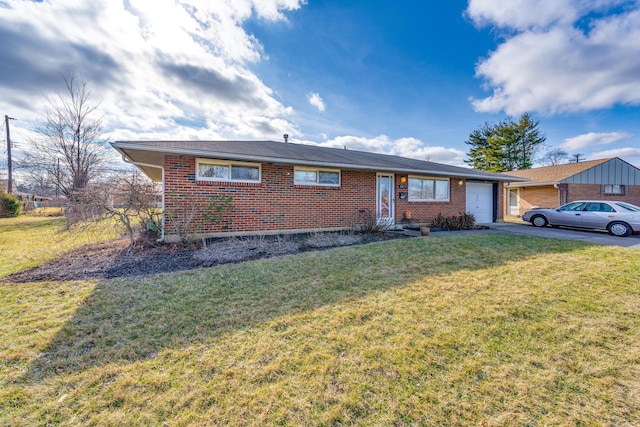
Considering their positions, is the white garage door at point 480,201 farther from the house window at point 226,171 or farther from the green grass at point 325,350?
the house window at point 226,171

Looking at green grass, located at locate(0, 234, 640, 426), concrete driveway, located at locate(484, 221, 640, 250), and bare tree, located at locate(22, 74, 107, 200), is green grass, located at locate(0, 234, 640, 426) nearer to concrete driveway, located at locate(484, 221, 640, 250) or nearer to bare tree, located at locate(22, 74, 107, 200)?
concrete driveway, located at locate(484, 221, 640, 250)

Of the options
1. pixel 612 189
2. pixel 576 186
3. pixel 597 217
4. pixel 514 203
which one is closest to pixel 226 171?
pixel 597 217

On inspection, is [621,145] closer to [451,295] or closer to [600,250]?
[600,250]

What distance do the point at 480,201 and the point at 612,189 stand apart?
1409 cm

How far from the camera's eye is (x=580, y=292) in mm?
3779

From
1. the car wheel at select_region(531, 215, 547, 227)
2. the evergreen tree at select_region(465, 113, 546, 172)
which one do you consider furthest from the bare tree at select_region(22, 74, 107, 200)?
the evergreen tree at select_region(465, 113, 546, 172)

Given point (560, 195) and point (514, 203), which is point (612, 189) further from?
point (514, 203)

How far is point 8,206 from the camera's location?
668 inches

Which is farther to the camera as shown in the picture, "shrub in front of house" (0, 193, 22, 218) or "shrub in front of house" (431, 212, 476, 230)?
"shrub in front of house" (0, 193, 22, 218)

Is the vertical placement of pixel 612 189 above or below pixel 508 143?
below

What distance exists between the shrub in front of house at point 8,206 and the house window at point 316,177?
70.6ft

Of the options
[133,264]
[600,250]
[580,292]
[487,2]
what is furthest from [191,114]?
[600,250]

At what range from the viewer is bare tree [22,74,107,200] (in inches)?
558

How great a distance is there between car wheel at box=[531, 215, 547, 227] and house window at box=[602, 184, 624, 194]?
38.2 ft
